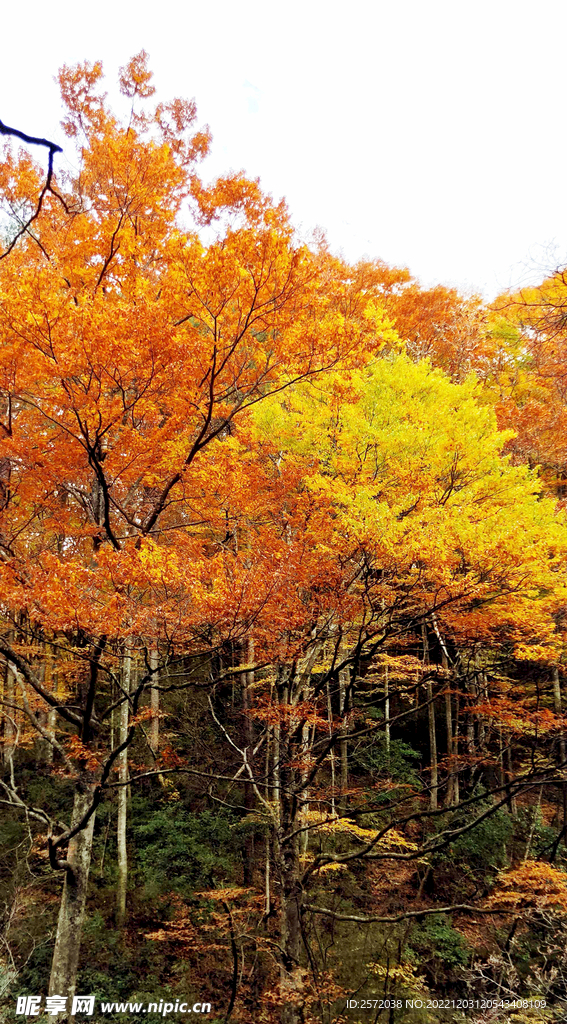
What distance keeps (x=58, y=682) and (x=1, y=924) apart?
19.0 ft

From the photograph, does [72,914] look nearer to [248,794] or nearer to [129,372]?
[248,794]

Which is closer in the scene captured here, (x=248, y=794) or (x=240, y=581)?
(x=240, y=581)

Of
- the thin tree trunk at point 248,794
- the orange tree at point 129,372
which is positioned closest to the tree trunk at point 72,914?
the orange tree at point 129,372

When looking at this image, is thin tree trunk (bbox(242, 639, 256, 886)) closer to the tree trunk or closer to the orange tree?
the orange tree

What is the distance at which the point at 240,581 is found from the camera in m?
6.00

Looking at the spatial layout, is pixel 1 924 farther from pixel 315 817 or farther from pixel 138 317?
pixel 138 317

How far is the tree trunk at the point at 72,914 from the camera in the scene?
247 inches

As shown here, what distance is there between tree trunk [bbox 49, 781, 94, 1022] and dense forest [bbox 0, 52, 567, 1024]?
0.03 metres

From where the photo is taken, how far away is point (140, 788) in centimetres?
1319

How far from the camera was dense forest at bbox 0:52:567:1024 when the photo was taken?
19.8 ft

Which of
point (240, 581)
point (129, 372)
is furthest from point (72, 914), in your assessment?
point (129, 372)

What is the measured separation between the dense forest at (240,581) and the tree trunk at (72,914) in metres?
0.03

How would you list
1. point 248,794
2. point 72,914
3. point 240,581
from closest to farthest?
point 240,581
point 72,914
point 248,794

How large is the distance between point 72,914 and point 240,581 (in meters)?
4.87
